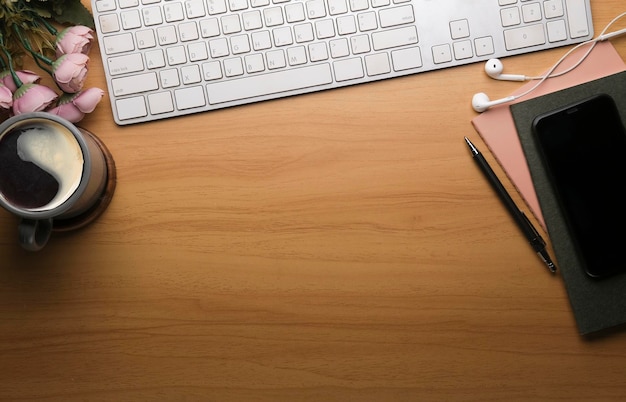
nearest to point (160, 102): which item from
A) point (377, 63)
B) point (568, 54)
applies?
point (377, 63)

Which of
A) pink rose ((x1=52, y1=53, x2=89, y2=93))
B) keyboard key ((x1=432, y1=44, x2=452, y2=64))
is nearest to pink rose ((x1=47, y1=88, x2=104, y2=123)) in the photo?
pink rose ((x1=52, y1=53, x2=89, y2=93))

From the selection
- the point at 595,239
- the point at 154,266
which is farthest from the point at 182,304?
the point at 595,239

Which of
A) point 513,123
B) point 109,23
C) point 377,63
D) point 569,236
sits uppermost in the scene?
point 109,23

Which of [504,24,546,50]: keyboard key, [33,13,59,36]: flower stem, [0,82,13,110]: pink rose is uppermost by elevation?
[33,13,59,36]: flower stem

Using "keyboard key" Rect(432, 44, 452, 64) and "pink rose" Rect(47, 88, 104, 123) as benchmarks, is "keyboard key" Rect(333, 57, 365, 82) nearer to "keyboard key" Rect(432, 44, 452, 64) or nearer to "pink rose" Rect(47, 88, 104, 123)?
"keyboard key" Rect(432, 44, 452, 64)

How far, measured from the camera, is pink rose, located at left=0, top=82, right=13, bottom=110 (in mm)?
646

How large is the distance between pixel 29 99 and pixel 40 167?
0.08m

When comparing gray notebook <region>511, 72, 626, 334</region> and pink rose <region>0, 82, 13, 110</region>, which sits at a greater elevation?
pink rose <region>0, 82, 13, 110</region>

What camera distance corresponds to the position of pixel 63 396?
723 mm

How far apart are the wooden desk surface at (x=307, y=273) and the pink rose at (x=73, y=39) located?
48 mm

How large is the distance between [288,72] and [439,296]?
314 mm

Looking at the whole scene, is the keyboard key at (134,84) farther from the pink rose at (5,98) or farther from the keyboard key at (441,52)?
the keyboard key at (441,52)

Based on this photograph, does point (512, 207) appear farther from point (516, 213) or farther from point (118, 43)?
point (118, 43)

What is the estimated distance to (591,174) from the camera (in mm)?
697
